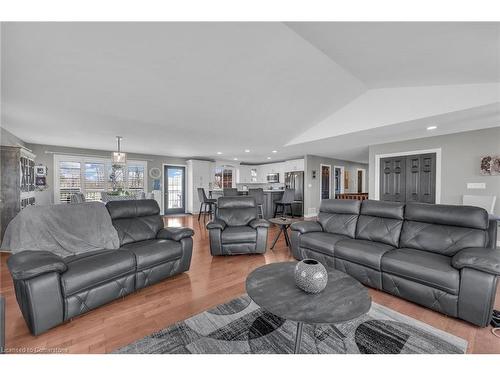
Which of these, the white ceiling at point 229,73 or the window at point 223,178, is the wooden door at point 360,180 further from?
the window at point 223,178

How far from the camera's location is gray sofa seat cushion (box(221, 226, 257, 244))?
3398mm

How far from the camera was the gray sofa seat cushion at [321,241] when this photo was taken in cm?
282

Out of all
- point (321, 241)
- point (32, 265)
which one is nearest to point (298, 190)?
point (321, 241)

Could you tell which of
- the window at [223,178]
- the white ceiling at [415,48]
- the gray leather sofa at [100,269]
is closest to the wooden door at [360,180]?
the window at [223,178]

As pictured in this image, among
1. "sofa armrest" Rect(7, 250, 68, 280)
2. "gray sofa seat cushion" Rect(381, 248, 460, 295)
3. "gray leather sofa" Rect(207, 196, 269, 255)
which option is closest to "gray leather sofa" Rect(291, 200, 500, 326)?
"gray sofa seat cushion" Rect(381, 248, 460, 295)

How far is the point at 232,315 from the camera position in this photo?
189 centimetres

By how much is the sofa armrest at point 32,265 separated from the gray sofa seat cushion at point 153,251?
63 centimetres

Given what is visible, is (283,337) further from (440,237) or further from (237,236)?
(440,237)

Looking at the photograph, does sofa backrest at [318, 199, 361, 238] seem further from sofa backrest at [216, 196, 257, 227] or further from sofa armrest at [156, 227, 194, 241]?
sofa armrest at [156, 227, 194, 241]

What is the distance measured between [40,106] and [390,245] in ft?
17.5

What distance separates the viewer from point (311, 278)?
1.47 metres

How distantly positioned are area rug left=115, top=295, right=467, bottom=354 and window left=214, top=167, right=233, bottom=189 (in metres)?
7.67

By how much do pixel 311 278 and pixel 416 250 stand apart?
1786mm
